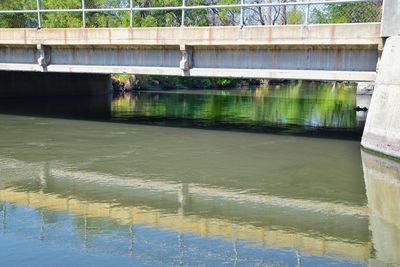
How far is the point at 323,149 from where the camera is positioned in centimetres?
1847

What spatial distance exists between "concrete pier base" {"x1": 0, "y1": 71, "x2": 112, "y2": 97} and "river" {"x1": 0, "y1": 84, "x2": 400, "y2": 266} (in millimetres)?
11428

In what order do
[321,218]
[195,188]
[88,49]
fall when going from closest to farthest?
[321,218] → [195,188] → [88,49]

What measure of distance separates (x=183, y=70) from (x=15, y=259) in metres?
13.9

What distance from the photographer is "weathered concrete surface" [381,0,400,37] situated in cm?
1615

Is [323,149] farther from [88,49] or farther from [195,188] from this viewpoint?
[88,49]

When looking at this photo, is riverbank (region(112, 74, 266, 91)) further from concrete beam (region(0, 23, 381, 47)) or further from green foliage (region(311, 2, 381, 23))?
green foliage (region(311, 2, 381, 23))

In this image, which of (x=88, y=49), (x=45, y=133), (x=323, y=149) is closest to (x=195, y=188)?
(x=323, y=149)

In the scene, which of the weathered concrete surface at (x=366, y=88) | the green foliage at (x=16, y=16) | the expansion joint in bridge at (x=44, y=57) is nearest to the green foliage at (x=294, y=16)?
the expansion joint in bridge at (x=44, y=57)

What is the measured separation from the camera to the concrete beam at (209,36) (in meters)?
17.5

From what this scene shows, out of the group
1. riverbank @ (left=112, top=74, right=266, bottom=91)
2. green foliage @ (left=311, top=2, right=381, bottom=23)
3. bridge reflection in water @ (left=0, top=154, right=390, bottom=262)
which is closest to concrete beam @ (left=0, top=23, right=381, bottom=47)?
green foliage @ (left=311, top=2, right=381, bottom=23)

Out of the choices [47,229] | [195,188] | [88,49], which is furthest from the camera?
[88,49]

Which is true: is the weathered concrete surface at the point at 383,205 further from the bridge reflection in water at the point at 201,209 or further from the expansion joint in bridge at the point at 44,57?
the expansion joint in bridge at the point at 44,57

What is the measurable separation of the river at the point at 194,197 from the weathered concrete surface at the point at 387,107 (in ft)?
2.19

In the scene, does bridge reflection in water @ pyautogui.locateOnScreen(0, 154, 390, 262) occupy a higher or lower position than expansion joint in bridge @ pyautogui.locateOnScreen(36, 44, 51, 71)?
lower
